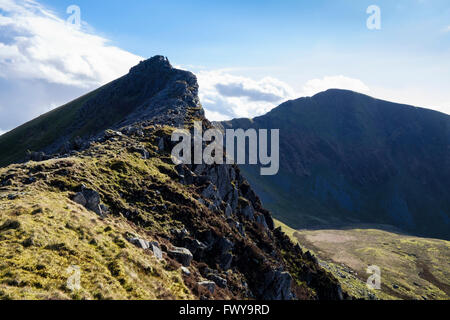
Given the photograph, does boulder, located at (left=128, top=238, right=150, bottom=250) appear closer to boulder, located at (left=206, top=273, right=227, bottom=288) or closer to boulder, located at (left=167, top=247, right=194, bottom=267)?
boulder, located at (left=167, top=247, right=194, bottom=267)

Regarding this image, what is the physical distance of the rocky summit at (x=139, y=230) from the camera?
751 inches

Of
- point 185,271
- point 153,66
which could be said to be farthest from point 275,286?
point 153,66

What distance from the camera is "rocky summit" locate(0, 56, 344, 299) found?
751 inches

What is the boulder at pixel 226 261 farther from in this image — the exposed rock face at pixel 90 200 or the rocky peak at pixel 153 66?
the rocky peak at pixel 153 66

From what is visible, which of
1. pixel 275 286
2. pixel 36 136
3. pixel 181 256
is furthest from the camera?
→ pixel 36 136

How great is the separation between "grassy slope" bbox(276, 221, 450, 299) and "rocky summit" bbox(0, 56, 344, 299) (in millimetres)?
75642

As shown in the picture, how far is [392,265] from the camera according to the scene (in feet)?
510

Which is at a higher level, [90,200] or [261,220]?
[90,200]

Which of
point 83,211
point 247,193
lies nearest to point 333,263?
point 247,193

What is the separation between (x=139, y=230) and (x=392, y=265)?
17436cm

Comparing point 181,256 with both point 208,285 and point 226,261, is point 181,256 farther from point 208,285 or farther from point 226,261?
point 226,261

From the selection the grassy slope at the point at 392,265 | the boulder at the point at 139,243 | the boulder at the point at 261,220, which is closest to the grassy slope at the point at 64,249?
the boulder at the point at 139,243
